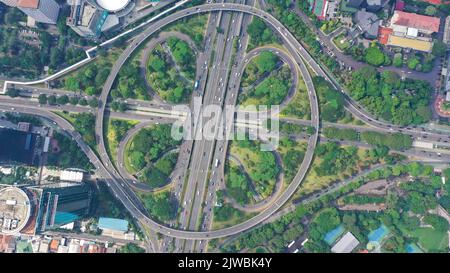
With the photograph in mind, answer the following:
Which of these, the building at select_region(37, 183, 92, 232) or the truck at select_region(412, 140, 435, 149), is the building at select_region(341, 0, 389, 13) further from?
the building at select_region(37, 183, 92, 232)

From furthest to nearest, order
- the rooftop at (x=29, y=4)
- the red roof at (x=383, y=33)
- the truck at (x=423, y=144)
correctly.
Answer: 1. the red roof at (x=383, y=33)
2. the truck at (x=423, y=144)
3. the rooftop at (x=29, y=4)

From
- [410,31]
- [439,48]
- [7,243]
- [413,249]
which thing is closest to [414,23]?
[410,31]

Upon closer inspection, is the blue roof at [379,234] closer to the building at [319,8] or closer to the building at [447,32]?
the building at [447,32]

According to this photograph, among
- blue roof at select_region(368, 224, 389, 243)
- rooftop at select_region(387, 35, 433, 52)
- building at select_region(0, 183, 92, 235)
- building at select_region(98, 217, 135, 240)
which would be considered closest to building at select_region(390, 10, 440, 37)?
rooftop at select_region(387, 35, 433, 52)

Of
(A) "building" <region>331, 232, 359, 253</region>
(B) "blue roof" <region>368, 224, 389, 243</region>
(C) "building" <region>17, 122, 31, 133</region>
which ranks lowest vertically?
(A) "building" <region>331, 232, 359, 253</region>

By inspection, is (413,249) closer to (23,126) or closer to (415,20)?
(415,20)

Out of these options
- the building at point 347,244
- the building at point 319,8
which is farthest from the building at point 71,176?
the building at point 319,8
